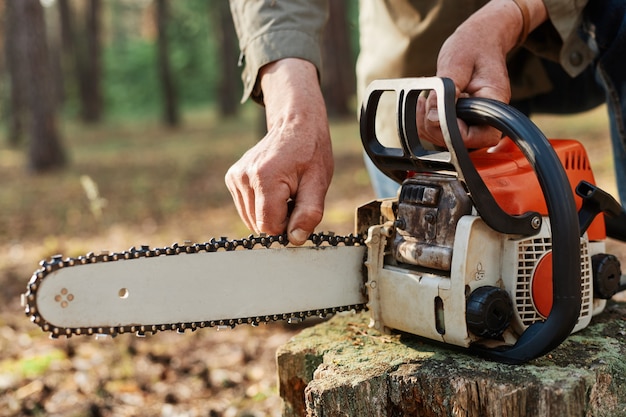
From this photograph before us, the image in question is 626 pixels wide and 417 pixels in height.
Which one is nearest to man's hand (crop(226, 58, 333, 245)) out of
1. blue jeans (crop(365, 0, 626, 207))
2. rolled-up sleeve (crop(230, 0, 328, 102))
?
rolled-up sleeve (crop(230, 0, 328, 102))

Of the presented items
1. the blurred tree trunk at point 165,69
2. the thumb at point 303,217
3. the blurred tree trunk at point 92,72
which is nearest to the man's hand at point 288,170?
the thumb at point 303,217

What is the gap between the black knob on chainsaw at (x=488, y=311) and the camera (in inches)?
56.7

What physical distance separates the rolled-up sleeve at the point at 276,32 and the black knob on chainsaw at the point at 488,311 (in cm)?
86

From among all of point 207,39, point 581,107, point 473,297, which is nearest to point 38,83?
point 581,107

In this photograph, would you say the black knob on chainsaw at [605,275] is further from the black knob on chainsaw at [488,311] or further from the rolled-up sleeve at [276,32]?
the rolled-up sleeve at [276,32]

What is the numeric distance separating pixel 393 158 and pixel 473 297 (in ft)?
1.26

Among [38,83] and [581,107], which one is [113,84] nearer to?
[38,83]

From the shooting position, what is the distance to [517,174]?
1.55m

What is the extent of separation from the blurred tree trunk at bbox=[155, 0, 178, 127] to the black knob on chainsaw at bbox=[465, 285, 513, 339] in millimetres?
17275

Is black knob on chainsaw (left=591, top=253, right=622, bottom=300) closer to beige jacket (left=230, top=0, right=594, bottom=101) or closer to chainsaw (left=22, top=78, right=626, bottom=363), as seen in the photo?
chainsaw (left=22, top=78, right=626, bottom=363)

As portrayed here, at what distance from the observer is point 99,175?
413 inches

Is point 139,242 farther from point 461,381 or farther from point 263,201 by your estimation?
point 461,381

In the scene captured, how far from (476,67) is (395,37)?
72 centimetres

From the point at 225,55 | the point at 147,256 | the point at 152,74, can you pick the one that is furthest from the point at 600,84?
the point at 152,74
